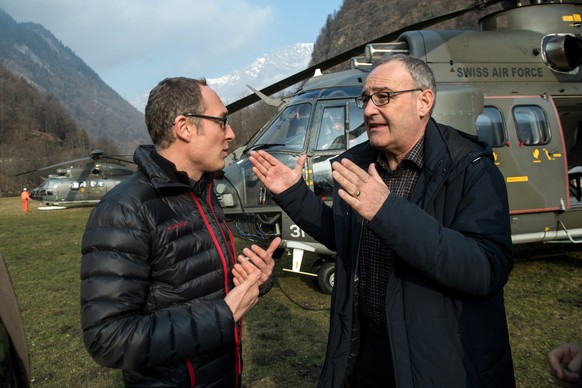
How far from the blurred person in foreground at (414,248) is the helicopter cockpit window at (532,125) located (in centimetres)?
463

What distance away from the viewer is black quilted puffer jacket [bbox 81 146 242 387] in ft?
4.96

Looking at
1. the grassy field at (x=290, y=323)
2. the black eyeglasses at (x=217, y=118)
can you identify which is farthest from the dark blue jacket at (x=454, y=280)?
the grassy field at (x=290, y=323)

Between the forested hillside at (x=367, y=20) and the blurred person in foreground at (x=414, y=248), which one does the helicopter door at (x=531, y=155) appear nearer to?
the blurred person in foreground at (x=414, y=248)

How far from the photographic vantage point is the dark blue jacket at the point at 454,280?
5.07 feet

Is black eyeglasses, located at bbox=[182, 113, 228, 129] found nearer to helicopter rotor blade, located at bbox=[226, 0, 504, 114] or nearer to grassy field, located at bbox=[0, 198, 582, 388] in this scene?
grassy field, located at bbox=[0, 198, 582, 388]

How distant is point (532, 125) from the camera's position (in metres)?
5.88

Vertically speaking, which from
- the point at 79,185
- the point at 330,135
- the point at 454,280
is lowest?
the point at 79,185

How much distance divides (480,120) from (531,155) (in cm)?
89

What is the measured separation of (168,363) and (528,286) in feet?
19.1

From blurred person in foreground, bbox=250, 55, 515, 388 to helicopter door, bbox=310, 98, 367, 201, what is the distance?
313 cm

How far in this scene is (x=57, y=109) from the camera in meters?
87.4

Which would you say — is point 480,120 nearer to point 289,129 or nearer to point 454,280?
point 289,129

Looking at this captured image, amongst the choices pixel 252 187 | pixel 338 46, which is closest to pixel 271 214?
pixel 252 187

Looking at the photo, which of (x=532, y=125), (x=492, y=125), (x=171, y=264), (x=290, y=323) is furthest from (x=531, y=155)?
(x=171, y=264)
